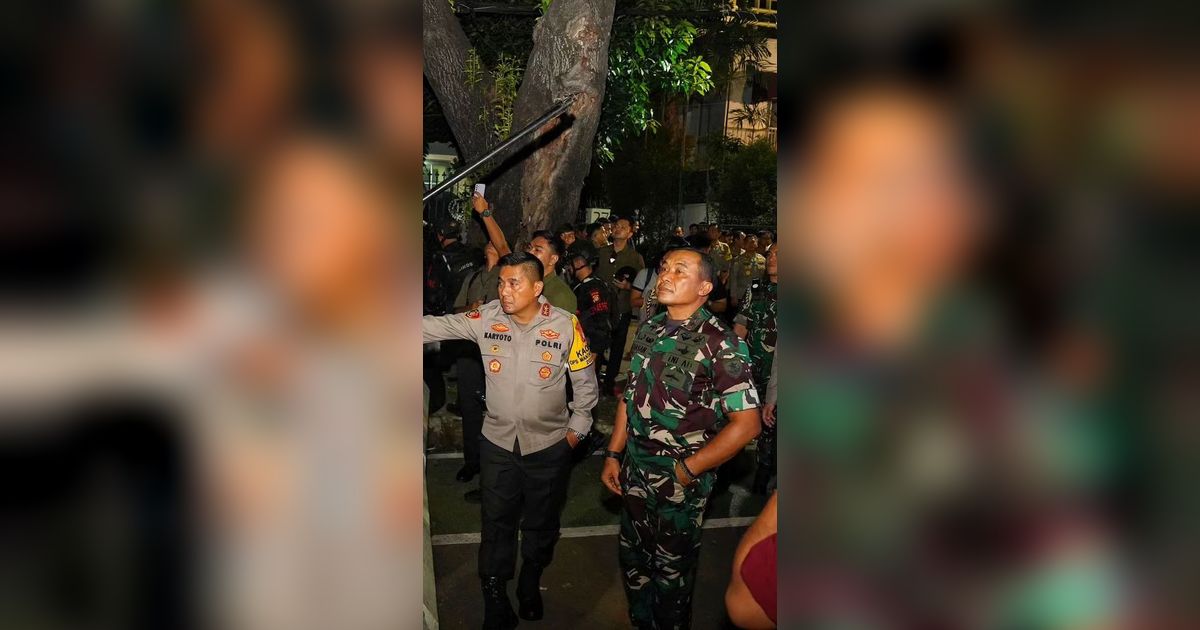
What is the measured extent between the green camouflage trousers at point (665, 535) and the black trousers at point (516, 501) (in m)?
0.63

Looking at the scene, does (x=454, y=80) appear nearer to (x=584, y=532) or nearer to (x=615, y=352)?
(x=615, y=352)

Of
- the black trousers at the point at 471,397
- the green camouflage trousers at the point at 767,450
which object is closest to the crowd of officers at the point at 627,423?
the green camouflage trousers at the point at 767,450

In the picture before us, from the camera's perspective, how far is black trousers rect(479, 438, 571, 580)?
165 inches

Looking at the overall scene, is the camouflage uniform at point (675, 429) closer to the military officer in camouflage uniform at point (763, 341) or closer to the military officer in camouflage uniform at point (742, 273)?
the military officer in camouflage uniform at point (763, 341)

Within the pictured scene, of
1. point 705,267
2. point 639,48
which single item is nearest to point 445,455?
point 705,267

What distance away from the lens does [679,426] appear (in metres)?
3.65

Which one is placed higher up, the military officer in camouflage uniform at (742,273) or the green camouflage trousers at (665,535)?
the military officer in camouflage uniform at (742,273)

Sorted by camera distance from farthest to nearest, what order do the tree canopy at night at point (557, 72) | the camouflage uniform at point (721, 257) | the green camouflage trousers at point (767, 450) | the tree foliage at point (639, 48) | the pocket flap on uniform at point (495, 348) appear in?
the camouflage uniform at point (721, 257)
the tree foliage at point (639, 48)
the tree canopy at night at point (557, 72)
the green camouflage trousers at point (767, 450)
the pocket flap on uniform at point (495, 348)
